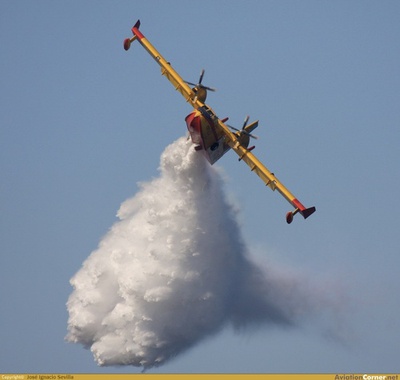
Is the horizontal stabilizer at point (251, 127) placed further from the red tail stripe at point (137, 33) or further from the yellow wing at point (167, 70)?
the red tail stripe at point (137, 33)

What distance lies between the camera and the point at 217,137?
324 feet

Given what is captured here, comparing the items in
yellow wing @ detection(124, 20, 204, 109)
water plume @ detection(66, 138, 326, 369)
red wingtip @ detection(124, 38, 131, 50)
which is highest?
red wingtip @ detection(124, 38, 131, 50)

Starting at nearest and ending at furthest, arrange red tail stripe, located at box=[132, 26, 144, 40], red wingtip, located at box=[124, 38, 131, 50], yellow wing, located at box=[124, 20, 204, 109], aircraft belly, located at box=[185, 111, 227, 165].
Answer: aircraft belly, located at box=[185, 111, 227, 165] < yellow wing, located at box=[124, 20, 204, 109] < red tail stripe, located at box=[132, 26, 144, 40] < red wingtip, located at box=[124, 38, 131, 50]

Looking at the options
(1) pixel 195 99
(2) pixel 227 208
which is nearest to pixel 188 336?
(2) pixel 227 208

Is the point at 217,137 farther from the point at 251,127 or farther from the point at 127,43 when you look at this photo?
the point at 127,43

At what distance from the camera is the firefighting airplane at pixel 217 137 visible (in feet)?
319

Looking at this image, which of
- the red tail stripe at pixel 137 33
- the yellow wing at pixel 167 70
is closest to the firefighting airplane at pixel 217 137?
the yellow wing at pixel 167 70

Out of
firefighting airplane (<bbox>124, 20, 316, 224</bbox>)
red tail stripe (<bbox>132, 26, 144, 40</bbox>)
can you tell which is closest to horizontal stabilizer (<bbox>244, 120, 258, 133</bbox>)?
firefighting airplane (<bbox>124, 20, 316, 224</bbox>)

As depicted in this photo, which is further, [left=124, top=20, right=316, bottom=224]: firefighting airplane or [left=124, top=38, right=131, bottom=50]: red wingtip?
[left=124, top=38, right=131, bottom=50]: red wingtip

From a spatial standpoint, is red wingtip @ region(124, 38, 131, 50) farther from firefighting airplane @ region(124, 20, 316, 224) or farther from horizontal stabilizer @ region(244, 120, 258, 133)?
horizontal stabilizer @ region(244, 120, 258, 133)

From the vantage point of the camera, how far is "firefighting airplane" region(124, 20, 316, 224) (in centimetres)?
9725

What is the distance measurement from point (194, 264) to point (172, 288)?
2500mm

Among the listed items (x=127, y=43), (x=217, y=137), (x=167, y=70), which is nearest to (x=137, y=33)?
(x=127, y=43)

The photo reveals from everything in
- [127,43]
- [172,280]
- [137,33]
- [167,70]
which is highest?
[137,33]
